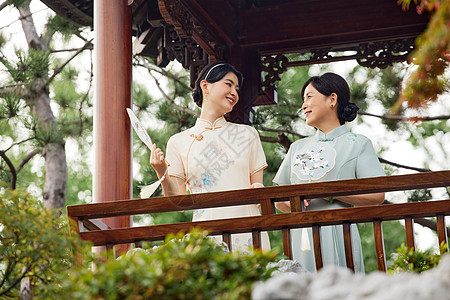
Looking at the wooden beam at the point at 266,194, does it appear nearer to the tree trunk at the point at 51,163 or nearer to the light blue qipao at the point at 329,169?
the light blue qipao at the point at 329,169

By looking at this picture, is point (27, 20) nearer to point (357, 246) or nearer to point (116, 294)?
point (357, 246)

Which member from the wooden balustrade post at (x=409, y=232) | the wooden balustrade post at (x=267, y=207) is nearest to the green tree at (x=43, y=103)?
the wooden balustrade post at (x=267, y=207)

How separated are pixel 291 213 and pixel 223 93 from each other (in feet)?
4.17

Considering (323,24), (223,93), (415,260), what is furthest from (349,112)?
(323,24)

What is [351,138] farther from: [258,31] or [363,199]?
[258,31]

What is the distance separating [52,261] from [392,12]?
3.73 meters

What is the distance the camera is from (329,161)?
4137 millimetres

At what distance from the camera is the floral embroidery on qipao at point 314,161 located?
162 inches

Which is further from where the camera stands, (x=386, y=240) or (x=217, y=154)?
(x=386, y=240)

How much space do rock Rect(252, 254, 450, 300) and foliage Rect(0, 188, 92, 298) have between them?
1.01m

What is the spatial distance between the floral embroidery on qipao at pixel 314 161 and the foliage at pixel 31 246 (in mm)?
1601

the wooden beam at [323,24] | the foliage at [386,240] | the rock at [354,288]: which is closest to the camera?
the rock at [354,288]

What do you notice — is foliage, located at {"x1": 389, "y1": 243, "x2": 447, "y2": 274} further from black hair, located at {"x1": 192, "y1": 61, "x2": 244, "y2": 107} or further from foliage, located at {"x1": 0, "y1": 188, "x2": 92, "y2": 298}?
black hair, located at {"x1": 192, "y1": 61, "x2": 244, "y2": 107}

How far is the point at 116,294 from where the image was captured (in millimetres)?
2217
